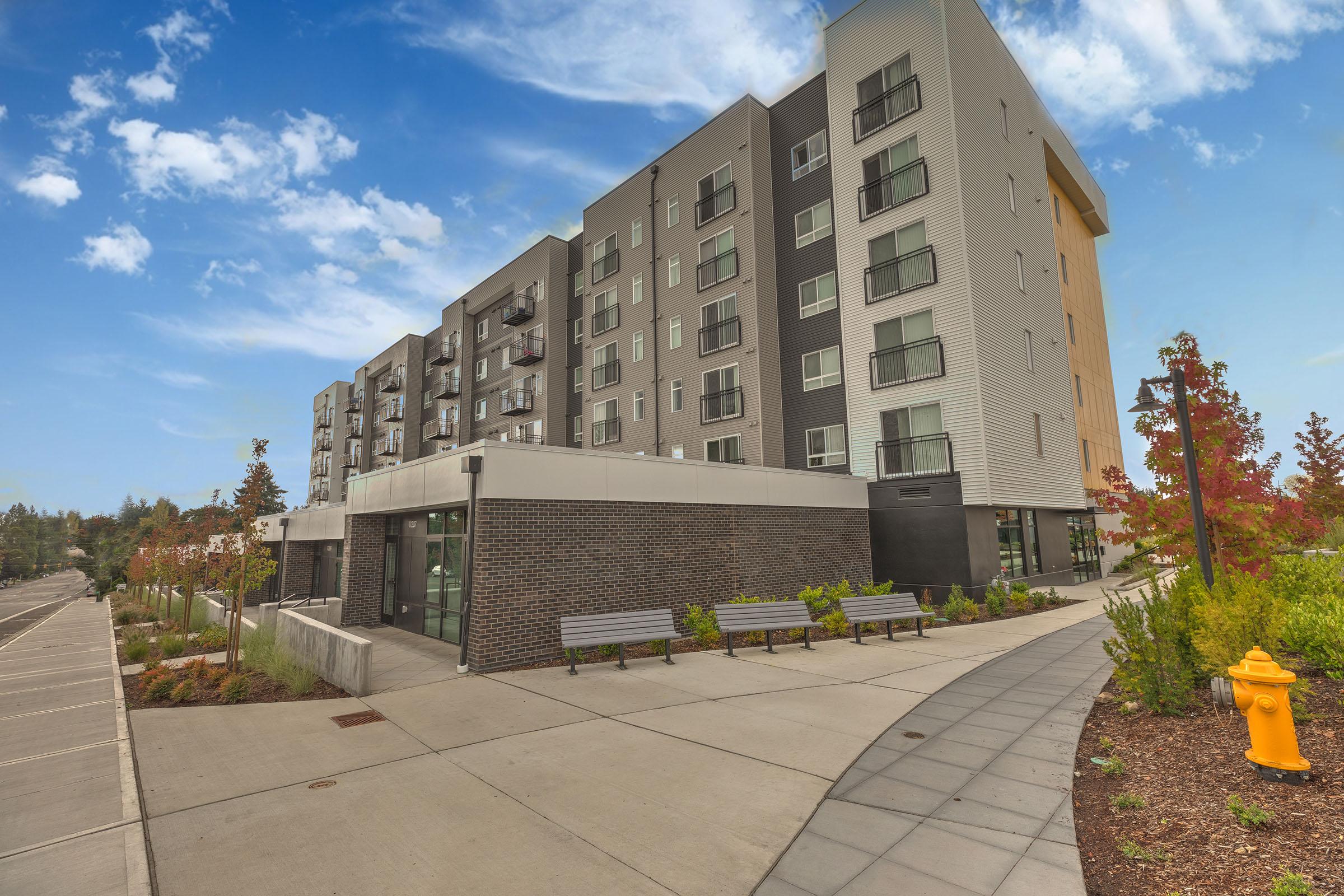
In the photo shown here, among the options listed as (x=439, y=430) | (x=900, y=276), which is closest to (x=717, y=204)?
(x=900, y=276)

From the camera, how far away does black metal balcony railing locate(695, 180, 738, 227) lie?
24656 millimetres

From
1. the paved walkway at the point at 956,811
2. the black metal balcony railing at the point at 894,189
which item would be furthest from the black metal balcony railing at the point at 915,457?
the paved walkway at the point at 956,811

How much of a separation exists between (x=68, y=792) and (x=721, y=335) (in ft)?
71.1

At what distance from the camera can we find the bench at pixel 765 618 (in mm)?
11555

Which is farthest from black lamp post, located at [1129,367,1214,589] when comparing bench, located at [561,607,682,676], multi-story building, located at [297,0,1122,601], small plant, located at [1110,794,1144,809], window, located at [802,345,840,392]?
window, located at [802,345,840,392]

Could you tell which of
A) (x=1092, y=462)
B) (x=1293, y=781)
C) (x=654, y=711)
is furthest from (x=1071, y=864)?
(x=1092, y=462)

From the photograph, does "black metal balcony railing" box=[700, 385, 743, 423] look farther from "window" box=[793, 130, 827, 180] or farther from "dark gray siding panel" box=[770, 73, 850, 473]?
"window" box=[793, 130, 827, 180]

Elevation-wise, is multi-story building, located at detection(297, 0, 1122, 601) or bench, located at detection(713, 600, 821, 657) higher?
multi-story building, located at detection(297, 0, 1122, 601)

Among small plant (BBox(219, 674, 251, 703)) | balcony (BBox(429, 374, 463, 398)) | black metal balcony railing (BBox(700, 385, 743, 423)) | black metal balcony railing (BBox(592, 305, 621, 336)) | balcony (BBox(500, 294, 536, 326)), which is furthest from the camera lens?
balcony (BBox(429, 374, 463, 398))

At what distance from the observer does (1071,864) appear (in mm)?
3982

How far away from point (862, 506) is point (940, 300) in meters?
6.98

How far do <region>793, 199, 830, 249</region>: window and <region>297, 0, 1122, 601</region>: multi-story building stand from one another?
0.30ft

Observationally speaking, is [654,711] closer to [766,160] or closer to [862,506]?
[862,506]

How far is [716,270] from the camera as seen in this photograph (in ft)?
82.0
